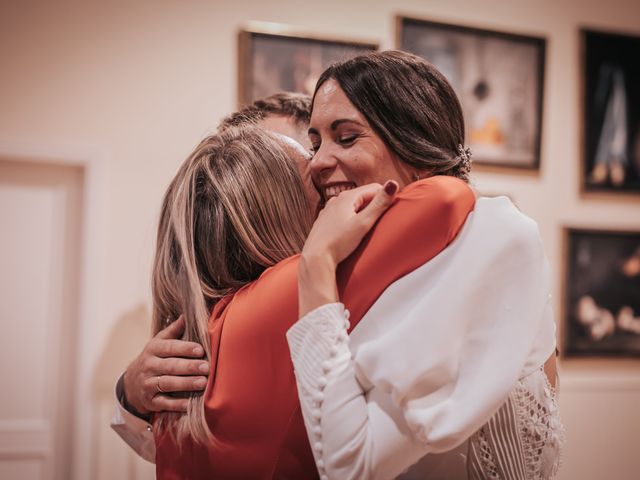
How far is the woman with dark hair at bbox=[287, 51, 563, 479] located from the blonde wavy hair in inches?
8.3

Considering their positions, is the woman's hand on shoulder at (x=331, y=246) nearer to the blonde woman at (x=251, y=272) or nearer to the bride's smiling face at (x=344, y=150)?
the blonde woman at (x=251, y=272)

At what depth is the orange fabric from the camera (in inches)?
43.6

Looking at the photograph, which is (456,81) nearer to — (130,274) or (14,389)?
(130,274)

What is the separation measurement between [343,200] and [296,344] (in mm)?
280

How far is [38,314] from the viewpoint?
3.38 meters

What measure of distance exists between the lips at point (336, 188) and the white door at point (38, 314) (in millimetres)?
2276

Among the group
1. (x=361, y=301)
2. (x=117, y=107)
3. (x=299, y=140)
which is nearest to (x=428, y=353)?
(x=361, y=301)

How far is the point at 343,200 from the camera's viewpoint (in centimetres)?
124

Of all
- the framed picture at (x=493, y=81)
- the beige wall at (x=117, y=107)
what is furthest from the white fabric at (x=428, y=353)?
the framed picture at (x=493, y=81)

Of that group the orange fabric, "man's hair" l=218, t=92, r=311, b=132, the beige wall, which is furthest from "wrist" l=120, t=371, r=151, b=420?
the beige wall

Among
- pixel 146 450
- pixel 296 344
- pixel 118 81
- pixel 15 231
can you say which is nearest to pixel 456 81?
pixel 118 81

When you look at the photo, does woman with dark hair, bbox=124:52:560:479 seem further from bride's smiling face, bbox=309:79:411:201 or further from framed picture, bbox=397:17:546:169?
framed picture, bbox=397:17:546:169

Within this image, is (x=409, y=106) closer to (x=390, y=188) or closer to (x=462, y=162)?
(x=462, y=162)

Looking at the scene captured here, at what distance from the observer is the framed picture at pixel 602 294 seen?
3.96 m
